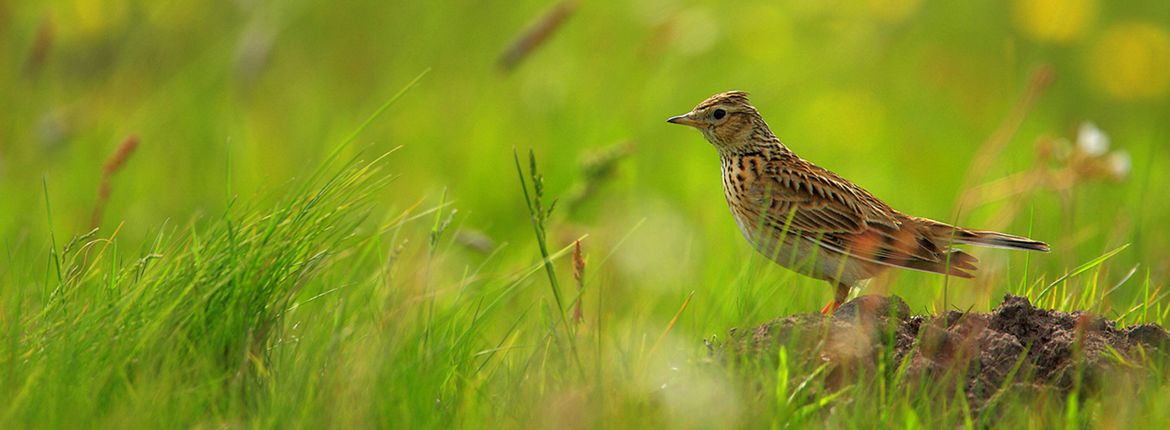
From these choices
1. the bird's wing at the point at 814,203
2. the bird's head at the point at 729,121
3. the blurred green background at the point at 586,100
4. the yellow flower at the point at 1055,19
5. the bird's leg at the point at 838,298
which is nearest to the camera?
the bird's leg at the point at 838,298

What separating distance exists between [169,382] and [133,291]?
40cm

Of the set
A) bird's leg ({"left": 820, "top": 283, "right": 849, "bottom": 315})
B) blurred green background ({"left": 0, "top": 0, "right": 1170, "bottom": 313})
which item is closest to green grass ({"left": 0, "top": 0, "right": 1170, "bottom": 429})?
blurred green background ({"left": 0, "top": 0, "right": 1170, "bottom": 313})

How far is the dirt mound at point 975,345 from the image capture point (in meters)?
4.52

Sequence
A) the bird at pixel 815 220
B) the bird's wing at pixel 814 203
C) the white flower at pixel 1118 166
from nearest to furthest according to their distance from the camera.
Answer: the bird at pixel 815 220, the bird's wing at pixel 814 203, the white flower at pixel 1118 166

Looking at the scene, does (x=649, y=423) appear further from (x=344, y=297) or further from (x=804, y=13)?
(x=804, y=13)

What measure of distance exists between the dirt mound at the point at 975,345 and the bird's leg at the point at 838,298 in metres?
0.73

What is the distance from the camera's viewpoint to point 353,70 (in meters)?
13.1

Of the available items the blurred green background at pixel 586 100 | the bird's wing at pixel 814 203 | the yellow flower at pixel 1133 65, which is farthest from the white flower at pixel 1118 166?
the yellow flower at pixel 1133 65

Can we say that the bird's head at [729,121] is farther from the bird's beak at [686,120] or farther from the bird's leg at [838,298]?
the bird's leg at [838,298]

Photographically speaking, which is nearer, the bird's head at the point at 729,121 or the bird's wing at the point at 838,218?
the bird's wing at the point at 838,218

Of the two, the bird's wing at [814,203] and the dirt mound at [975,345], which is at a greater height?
the bird's wing at [814,203]

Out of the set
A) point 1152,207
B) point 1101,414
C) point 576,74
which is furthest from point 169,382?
point 576,74

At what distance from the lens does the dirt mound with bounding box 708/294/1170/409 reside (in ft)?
14.8

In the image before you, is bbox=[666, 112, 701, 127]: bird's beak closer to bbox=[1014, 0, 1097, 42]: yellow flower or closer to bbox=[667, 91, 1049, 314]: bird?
bbox=[667, 91, 1049, 314]: bird
